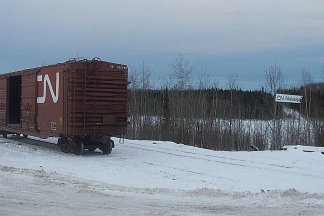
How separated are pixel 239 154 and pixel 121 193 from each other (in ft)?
31.1

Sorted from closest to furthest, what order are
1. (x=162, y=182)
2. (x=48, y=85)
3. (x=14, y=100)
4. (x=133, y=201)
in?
(x=133, y=201), (x=162, y=182), (x=48, y=85), (x=14, y=100)

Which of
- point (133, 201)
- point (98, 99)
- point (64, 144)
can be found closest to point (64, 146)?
point (64, 144)

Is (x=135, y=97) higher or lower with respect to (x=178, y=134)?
higher

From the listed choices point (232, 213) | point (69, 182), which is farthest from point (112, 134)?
point (232, 213)

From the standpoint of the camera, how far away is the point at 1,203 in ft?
34.9

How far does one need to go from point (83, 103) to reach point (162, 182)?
25.8 feet

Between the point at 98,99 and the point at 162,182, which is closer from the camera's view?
the point at 162,182

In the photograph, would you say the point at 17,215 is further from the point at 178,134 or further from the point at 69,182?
the point at 178,134

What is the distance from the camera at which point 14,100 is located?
3072 centimetres

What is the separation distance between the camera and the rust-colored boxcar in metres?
21.4

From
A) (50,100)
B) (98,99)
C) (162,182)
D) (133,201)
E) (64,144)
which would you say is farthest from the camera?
(50,100)

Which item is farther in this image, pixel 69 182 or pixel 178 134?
pixel 178 134

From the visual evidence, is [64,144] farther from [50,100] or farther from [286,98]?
[286,98]

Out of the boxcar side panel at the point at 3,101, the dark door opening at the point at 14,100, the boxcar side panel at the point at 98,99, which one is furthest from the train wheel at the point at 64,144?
the dark door opening at the point at 14,100
